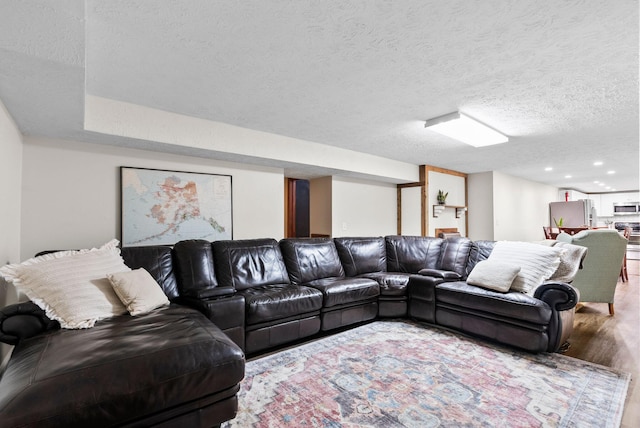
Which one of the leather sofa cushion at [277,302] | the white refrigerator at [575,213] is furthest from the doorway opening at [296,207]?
the white refrigerator at [575,213]

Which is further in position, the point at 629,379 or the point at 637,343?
the point at 637,343

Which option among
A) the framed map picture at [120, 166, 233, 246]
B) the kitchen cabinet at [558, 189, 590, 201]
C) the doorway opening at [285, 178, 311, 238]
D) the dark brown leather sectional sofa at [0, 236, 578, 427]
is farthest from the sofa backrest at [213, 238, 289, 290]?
the kitchen cabinet at [558, 189, 590, 201]

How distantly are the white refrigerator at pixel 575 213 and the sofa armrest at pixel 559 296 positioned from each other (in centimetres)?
724

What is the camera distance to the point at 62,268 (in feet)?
6.49

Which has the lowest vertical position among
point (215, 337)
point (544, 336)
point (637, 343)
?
point (637, 343)

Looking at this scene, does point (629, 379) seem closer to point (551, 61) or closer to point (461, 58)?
point (551, 61)

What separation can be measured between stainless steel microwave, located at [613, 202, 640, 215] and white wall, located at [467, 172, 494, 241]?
25.0 feet

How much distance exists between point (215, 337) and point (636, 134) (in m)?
5.32

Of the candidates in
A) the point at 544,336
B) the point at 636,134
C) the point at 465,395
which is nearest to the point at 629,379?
the point at 544,336

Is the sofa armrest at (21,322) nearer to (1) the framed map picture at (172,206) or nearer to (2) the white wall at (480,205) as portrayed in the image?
(1) the framed map picture at (172,206)

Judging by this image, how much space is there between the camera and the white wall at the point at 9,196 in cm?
213

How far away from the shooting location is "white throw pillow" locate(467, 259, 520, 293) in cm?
287

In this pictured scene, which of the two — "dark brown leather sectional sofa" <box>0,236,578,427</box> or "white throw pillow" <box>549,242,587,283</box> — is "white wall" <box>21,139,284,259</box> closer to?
"dark brown leather sectional sofa" <box>0,236,578,427</box>

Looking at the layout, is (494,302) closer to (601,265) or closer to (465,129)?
(465,129)
